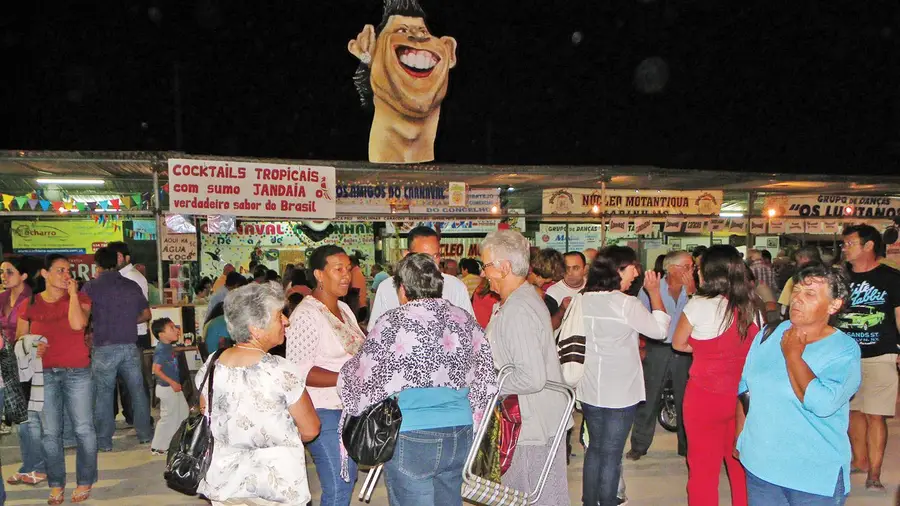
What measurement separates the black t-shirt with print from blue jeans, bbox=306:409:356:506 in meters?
4.25

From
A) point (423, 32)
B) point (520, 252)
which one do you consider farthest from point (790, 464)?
point (423, 32)

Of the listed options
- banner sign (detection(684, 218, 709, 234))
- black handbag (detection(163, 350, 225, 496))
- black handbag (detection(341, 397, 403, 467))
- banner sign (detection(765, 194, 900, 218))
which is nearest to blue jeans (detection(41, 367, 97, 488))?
black handbag (detection(163, 350, 225, 496))

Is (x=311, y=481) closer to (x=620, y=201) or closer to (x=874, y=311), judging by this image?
(x=874, y=311)

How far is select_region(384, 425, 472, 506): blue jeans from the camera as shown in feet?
10.0

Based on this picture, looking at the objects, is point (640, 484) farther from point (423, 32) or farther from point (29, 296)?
point (423, 32)

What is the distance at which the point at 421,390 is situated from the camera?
3.06m

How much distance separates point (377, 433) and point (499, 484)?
2.96ft

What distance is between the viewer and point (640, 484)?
236 inches

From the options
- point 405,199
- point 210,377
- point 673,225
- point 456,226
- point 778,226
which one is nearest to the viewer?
point 210,377

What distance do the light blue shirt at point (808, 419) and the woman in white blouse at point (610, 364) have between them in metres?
1.36

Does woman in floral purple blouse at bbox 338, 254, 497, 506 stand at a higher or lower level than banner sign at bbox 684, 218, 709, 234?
lower

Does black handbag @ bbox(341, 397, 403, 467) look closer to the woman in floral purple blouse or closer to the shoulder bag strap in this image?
the woman in floral purple blouse

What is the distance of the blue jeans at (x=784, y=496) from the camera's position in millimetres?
2961

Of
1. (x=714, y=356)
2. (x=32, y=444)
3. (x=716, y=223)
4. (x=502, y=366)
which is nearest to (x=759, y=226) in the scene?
(x=716, y=223)
